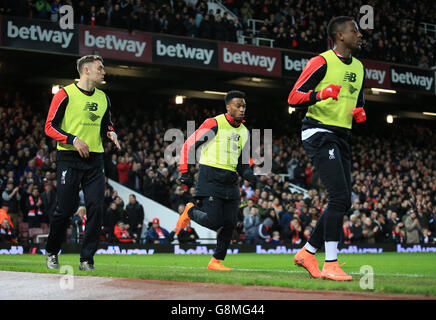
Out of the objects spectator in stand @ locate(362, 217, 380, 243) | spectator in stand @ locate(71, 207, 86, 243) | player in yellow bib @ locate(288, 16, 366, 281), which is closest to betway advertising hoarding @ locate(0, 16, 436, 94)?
spectator in stand @ locate(362, 217, 380, 243)

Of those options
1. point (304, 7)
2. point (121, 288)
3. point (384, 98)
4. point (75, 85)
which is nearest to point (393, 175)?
point (384, 98)

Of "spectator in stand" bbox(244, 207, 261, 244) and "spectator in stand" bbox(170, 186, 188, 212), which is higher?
"spectator in stand" bbox(170, 186, 188, 212)

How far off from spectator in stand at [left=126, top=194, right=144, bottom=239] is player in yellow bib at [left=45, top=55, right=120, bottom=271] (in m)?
11.6

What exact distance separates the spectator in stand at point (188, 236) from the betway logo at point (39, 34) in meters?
7.15

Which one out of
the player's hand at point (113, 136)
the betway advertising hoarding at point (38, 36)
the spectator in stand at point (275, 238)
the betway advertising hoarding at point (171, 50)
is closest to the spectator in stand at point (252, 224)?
the spectator in stand at point (275, 238)

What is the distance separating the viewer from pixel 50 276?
675 cm

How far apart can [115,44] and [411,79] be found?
545 inches

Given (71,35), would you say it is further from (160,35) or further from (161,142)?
(161,142)

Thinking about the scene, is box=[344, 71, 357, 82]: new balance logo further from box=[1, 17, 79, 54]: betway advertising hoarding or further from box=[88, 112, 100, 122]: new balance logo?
box=[1, 17, 79, 54]: betway advertising hoarding

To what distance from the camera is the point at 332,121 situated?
6977mm

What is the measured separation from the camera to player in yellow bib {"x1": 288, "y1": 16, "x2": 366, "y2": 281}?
679 cm

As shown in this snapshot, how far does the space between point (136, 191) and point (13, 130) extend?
429cm

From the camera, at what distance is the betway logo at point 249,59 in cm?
2556

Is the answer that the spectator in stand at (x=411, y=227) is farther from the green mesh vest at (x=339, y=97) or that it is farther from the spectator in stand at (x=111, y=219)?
the green mesh vest at (x=339, y=97)
